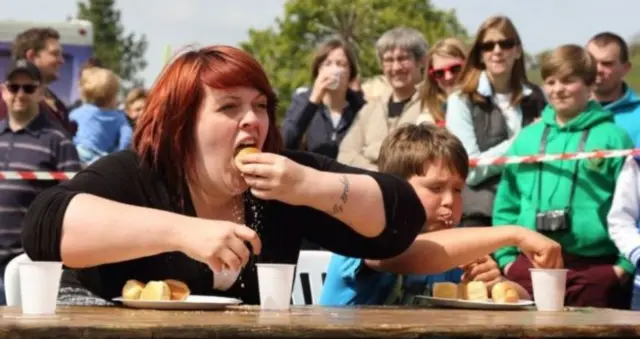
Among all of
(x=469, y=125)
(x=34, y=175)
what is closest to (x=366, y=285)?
(x=469, y=125)

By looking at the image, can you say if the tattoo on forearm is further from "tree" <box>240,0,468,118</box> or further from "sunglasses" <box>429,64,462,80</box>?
"tree" <box>240,0,468,118</box>

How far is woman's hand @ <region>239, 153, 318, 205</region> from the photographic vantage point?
11.3 ft

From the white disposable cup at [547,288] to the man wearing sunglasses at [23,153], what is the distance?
441 cm

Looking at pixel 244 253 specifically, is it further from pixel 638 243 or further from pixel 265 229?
pixel 638 243

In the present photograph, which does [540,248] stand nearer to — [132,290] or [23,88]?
[132,290]

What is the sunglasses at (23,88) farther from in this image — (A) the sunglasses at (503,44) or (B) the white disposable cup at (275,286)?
(B) the white disposable cup at (275,286)

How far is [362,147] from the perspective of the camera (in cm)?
798

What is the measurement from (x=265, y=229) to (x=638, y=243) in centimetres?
269

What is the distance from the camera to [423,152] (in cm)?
444

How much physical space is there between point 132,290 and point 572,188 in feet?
11.1

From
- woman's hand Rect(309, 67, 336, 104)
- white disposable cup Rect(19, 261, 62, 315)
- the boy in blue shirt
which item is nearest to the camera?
the boy in blue shirt

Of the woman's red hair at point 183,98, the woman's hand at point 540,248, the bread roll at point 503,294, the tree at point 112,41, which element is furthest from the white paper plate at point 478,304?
the tree at point 112,41

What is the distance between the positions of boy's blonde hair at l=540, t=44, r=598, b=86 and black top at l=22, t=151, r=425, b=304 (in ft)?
9.02

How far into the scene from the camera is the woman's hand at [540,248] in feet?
13.3
